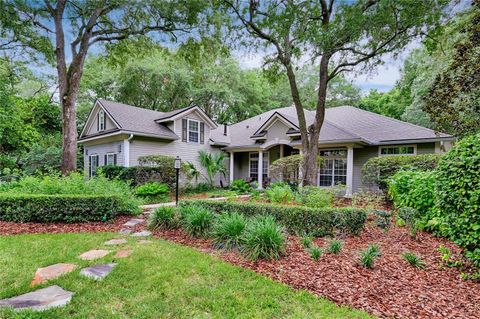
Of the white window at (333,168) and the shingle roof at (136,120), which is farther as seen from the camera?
the shingle roof at (136,120)

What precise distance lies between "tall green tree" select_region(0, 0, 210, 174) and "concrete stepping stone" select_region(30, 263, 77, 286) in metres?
8.97

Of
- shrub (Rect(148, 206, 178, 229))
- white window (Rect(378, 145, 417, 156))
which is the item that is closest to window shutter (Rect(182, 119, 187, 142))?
shrub (Rect(148, 206, 178, 229))

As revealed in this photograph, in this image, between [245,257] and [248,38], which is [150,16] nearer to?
[248,38]

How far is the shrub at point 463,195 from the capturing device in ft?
10.8

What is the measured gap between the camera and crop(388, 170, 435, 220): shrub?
18.7ft

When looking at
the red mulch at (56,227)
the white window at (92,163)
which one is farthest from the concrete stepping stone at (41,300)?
the white window at (92,163)

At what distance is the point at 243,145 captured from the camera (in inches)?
658

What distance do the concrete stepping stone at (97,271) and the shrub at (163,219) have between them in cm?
216

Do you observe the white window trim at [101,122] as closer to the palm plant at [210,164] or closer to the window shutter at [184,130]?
the window shutter at [184,130]

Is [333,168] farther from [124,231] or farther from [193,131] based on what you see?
[124,231]

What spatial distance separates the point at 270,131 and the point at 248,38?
5662 mm

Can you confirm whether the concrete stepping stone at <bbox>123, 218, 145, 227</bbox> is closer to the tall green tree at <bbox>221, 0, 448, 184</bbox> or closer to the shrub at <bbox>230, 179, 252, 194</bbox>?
the tall green tree at <bbox>221, 0, 448, 184</bbox>

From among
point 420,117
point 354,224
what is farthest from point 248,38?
point 420,117

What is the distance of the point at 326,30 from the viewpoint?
9.19m
